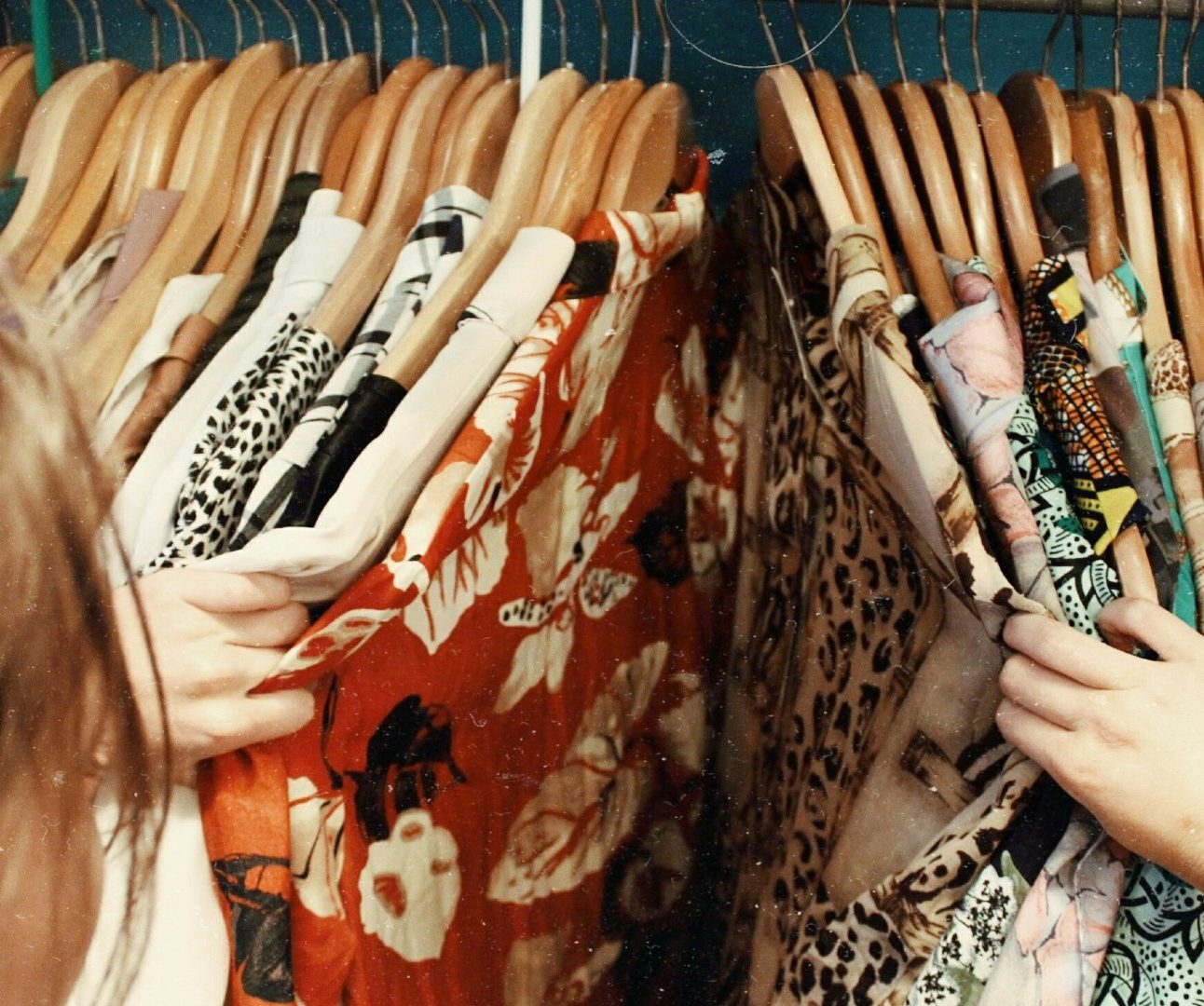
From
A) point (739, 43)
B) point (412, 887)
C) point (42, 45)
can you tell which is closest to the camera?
point (412, 887)

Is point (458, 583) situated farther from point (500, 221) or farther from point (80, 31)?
point (80, 31)

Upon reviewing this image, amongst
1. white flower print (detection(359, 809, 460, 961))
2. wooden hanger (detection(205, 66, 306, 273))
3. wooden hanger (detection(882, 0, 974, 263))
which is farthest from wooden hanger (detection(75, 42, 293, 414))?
wooden hanger (detection(882, 0, 974, 263))

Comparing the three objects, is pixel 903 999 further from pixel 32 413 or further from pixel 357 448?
pixel 32 413

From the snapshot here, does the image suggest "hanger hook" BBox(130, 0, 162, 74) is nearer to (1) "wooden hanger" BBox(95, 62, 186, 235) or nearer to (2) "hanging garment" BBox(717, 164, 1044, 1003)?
(1) "wooden hanger" BBox(95, 62, 186, 235)

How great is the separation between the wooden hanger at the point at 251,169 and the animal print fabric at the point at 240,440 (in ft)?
0.32

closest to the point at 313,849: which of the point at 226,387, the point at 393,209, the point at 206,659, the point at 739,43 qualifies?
the point at 206,659

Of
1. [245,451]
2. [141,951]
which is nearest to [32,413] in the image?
[245,451]

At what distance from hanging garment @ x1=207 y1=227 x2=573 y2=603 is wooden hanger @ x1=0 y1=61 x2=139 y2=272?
23 cm

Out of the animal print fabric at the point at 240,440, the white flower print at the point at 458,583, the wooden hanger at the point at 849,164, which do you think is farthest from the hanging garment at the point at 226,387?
the wooden hanger at the point at 849,164

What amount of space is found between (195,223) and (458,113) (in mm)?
140

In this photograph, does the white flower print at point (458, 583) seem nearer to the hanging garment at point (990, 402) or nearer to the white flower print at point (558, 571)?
the white flower print at point (558, 571)

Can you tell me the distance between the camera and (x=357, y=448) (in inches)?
14.9

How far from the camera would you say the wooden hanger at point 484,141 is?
48cm

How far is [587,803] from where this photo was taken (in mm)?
567
